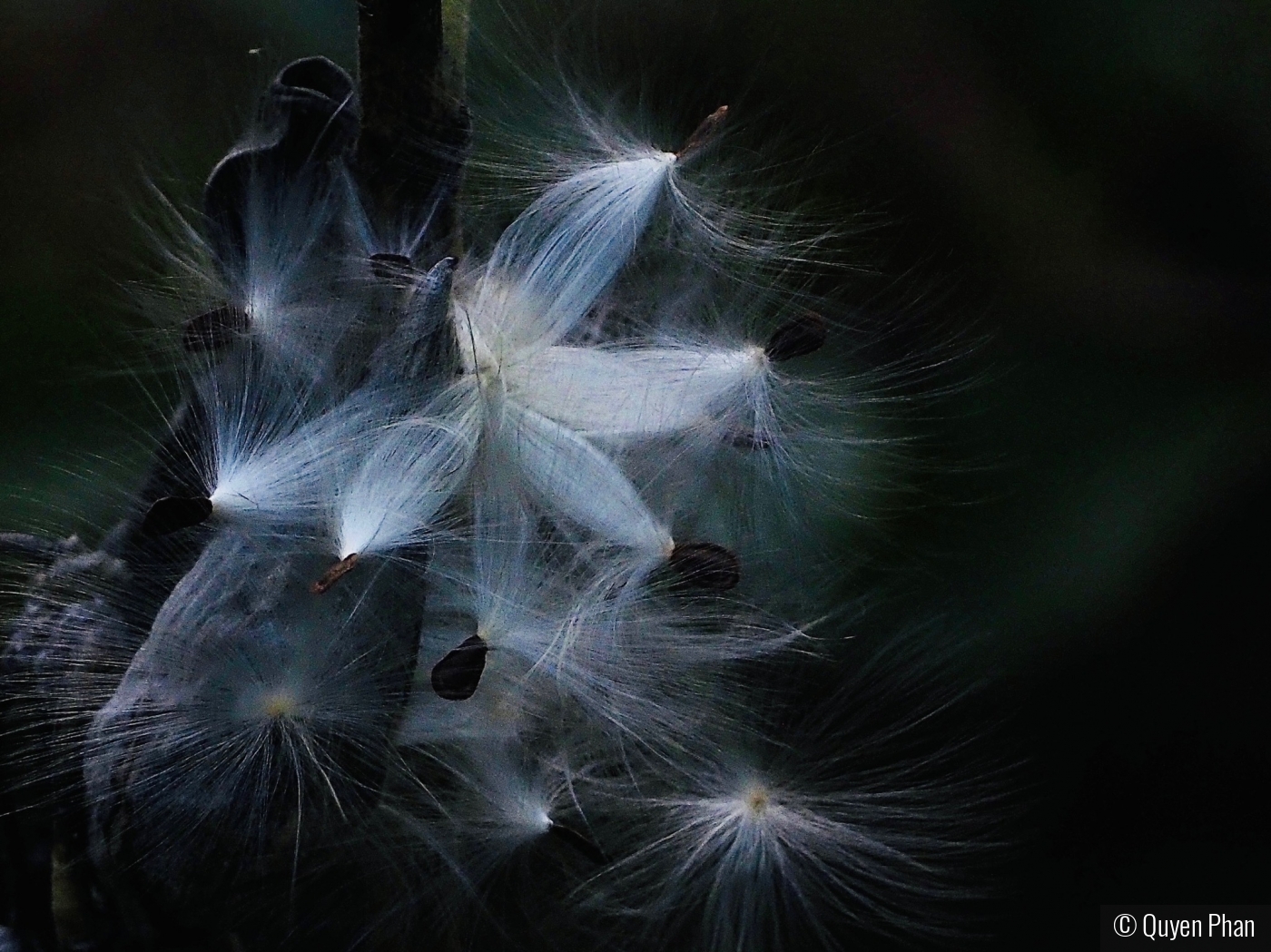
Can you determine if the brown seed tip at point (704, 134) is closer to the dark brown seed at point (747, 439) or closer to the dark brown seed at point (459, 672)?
the dark brown seed at point (747, 439)

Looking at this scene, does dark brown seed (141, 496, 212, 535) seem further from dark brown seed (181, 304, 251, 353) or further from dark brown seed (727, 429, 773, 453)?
dark brown seed (727, 429, 773, 453)

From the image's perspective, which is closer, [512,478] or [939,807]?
[512,478]

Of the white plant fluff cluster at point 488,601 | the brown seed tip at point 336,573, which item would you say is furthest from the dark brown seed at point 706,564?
the brown seed tip at point 336,573

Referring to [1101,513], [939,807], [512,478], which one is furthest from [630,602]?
[1101,513]

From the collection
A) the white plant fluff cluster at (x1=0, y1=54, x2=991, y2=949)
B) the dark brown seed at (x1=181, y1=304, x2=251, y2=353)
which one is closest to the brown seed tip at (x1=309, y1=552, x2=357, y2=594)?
the white plant fluff cluster at (x1=0, y1=54, x2=991, y2=949)

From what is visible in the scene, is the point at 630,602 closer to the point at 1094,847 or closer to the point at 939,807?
the point at 939,807

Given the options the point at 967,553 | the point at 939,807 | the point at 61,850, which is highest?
the point at 967,553

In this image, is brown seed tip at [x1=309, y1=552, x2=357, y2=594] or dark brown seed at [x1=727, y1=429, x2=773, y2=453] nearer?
brown seed tip at [x1=309, y1=552, x2=357, y2=594]
